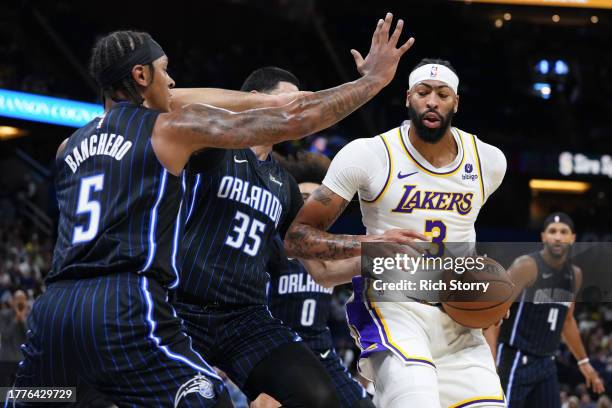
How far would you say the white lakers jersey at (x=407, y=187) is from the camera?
5.20 meters

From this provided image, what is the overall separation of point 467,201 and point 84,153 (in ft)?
7.32

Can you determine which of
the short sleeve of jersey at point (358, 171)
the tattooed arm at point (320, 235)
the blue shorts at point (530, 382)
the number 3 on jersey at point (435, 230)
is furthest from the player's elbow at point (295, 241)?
the blue shorts at point (530, 382)

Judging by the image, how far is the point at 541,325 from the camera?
9156mm

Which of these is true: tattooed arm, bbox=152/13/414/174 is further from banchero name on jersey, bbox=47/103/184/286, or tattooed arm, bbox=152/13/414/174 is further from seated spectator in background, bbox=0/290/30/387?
seated spectator in background, bbox=0/290/30/387

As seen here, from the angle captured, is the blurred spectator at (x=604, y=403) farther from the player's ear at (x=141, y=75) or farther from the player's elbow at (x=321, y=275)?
the player's ear at (x=141, y=75)

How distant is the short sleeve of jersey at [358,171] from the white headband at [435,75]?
48 cm

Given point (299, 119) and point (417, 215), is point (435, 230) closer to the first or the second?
point (417, 215)

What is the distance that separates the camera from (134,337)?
3754 millimetres

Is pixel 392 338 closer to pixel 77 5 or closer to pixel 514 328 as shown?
pixel 514 328

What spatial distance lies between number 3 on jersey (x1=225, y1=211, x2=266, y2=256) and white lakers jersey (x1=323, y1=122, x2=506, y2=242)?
1.54ft

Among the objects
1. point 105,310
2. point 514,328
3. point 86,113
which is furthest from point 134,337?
point 86,113

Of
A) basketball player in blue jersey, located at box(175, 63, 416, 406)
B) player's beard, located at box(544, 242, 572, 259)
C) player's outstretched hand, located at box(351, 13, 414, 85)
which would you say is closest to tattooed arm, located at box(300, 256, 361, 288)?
basketball player in blue jersey, located at box(175, 63, 416, 406)

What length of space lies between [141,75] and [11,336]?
630 cm

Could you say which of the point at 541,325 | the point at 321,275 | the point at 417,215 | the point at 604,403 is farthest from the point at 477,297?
the point at 604,403
